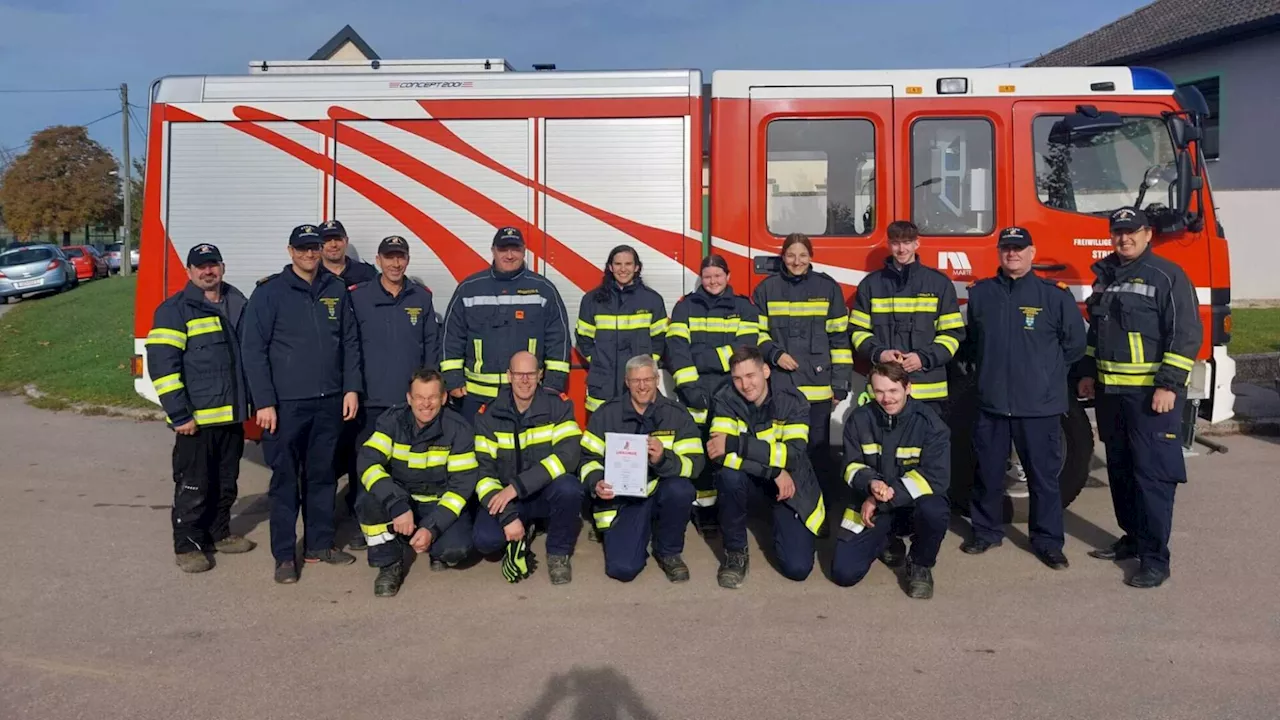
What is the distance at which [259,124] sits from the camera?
5.99 meters

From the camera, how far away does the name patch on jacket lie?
17.0 ft

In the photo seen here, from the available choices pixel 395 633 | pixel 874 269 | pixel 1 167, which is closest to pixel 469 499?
pixel 395 633

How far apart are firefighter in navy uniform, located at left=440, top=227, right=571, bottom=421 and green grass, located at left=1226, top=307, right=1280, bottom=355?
8034 millimetres

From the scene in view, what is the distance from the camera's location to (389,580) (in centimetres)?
491

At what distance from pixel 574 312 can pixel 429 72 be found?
5.98ft

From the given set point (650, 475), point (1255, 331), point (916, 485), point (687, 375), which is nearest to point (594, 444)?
point (650, 475)

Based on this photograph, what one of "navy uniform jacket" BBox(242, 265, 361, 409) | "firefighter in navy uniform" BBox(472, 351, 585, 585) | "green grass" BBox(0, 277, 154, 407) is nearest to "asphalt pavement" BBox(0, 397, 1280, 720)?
"firefighter in navy uniform" BBox(472, 351, 585, 585)

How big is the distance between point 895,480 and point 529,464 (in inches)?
76.2

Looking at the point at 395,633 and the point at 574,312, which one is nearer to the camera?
the point at 395,633

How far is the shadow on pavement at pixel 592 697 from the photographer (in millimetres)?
3594

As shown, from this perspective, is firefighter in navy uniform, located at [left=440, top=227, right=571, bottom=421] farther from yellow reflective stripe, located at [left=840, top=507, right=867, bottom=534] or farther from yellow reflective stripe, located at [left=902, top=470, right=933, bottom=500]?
yellow reflective stripe, located at [left=902, top=470, right=933, bottom=500]

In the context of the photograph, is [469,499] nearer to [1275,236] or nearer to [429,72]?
[429,72]

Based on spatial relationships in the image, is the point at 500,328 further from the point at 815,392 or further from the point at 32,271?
the point at 32,271

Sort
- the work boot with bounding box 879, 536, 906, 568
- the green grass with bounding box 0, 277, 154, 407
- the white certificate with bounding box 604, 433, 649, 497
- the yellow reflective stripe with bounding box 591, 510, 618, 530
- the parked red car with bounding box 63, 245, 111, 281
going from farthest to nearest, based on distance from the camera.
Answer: the parked red car with bounding box 63, 245, 111, 281 → the green grass with bounding box 0, 277, 154, 407 → the work boot with bounding box 879, 536, 906, 568 → the yellow reflective stripe with bounding box 591, 510, 618, 530 → the white certificate with bounding box 604, 433, 649, 497
